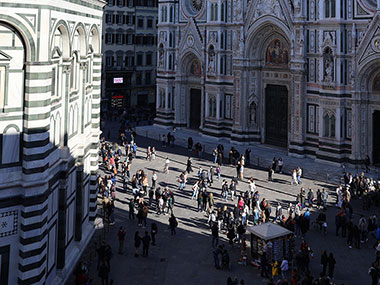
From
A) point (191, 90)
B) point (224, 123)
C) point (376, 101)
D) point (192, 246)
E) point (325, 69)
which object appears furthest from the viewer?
point (191, 90)

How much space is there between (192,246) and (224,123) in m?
28.2

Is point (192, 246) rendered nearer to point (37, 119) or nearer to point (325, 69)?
point (37, 119)

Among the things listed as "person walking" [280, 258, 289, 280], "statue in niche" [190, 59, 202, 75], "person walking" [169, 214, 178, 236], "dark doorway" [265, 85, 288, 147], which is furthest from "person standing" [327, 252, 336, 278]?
"statue in niche" [190, 59, 202, 75]

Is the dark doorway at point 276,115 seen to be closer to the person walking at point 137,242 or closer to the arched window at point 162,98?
the arched window at point 162,98

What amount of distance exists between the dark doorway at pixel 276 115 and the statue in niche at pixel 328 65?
6.01m

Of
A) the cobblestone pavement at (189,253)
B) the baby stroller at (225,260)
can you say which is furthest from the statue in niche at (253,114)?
the baby stroller at (225,260)

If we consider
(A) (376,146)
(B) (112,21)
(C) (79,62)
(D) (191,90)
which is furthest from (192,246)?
(B) (112,21)

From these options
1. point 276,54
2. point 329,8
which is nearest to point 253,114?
point 276,54

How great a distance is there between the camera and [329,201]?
34562mm

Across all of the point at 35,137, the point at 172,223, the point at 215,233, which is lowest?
the point at 215,233

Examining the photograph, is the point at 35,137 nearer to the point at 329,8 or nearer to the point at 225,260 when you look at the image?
the point at 225,260

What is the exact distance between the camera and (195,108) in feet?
193

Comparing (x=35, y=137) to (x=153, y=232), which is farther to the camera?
(x=153, y=232)

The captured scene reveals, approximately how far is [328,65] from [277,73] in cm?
687
